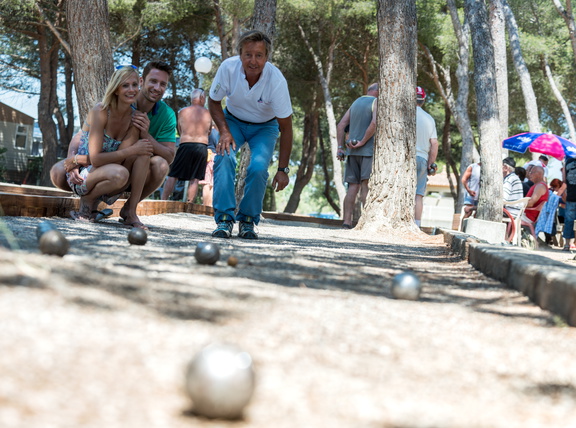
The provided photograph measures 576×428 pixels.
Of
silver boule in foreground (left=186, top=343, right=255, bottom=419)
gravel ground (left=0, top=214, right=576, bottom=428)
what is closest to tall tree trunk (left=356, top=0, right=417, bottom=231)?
gravel ground (left=0, top=214, right=576, bottom=428)

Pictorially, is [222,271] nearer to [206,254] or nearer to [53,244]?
[206,254]

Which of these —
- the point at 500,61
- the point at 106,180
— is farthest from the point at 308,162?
the point at 106,180

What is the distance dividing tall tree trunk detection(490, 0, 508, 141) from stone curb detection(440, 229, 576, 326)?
907cm

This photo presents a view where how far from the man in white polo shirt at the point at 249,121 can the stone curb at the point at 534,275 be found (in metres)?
1.90

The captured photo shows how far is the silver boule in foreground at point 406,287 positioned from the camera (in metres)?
3.37

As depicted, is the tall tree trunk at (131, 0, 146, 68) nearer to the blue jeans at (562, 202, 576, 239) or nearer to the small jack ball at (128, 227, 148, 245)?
the blue jeans at (562, 202, 576, 239)

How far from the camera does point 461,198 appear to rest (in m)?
23.5

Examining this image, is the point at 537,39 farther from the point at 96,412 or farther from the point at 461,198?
the point at 96,412

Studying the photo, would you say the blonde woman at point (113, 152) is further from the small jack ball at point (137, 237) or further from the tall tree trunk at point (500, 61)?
the tall tree trunk at point (500, 61)

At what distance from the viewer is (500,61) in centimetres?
1409

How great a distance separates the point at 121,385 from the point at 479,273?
3719 millimetres

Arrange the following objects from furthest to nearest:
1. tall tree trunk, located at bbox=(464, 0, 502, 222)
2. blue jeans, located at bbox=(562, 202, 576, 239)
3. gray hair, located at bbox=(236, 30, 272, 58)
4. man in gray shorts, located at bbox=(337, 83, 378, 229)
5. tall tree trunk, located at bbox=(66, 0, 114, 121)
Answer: blue jeans, located at bbox=(562, 202, 576, 239)
tall tree trunk, located at bbox=(464, 0, 502, 222)
man in gray shorts, located at bbox=(337, 83, 378, 229)
tall tree trunk, located at bbox=(66, 0, 114, 121)
gray hair, located at bbox=(236, 30, 272, 58)

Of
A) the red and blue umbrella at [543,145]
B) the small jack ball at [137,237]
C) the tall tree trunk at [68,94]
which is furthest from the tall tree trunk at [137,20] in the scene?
the small jack ball at [137,237]

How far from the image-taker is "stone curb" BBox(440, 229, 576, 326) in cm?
321
